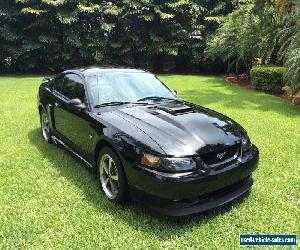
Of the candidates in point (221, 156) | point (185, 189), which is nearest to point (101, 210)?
point (185, 189)

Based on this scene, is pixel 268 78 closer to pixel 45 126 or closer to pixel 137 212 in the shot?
pixel 45 126

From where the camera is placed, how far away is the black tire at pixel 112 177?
434cm

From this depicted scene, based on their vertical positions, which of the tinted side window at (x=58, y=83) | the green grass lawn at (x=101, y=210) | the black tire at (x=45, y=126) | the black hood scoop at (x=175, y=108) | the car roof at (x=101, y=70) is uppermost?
the car roof at (x=101, y=70)

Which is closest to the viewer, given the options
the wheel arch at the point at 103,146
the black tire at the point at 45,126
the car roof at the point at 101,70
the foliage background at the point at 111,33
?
the wheel arch at the point at 103,146

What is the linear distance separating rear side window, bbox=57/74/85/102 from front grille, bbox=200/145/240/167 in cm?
221

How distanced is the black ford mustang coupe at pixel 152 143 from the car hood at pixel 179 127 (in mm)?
11

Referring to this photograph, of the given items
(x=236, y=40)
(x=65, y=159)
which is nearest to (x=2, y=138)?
(x=65, y=159)

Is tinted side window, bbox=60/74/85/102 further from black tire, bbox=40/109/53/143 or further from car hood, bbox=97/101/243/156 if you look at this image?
black tire, bbox=40/109/53/143

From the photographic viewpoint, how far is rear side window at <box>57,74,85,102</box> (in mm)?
5616

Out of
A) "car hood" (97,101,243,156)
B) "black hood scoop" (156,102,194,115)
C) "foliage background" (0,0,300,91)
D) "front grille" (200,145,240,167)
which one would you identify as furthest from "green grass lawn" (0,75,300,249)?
"foliage background" (0,0,300,91)

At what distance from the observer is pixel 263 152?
639 cm

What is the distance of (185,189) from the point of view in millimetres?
3809

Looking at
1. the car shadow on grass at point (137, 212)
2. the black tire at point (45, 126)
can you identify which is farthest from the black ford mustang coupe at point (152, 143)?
the black tire at point (45, 126)

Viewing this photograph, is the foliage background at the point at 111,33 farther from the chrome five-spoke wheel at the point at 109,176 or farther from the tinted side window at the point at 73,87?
the chrome five-spoke wheel at the point at 109,176
